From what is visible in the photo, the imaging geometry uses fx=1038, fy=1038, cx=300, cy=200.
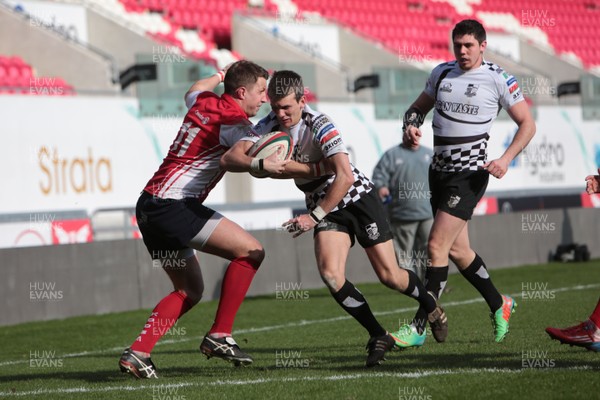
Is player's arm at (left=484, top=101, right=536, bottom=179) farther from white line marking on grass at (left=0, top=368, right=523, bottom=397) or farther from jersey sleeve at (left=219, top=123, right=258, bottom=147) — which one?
jersey sleeve at (left=219, top=123, right=258, bottom=147)

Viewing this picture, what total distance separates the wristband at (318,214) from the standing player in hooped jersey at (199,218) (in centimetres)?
56

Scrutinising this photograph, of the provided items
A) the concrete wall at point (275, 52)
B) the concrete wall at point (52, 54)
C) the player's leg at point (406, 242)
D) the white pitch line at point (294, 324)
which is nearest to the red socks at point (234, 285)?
the white pitch line at point (294, 324)

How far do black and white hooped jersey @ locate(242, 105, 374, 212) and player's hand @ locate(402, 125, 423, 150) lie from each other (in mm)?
585

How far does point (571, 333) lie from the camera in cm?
677

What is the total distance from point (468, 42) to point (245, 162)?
2.38 metres

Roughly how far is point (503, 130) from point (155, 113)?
8801 mm

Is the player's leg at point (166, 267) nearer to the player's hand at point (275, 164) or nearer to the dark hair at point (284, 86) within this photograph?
the player's hand at point (275, 164)

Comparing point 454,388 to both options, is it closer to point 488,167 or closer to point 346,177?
point 346,177

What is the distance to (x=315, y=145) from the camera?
7.10 meters

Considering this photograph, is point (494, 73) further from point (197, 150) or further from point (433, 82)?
point (197, 150)

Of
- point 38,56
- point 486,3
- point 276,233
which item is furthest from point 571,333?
point 486,3

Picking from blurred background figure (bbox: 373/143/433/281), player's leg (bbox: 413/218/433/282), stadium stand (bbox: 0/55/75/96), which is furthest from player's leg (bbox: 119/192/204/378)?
stadium stand (bbox: 0/55/75/96)

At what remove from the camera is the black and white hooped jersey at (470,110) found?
8117 millimetres

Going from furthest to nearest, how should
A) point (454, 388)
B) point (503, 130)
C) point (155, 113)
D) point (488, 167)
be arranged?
point (503, 130), point (155, 113), point (488, 167), point (454, 388)
